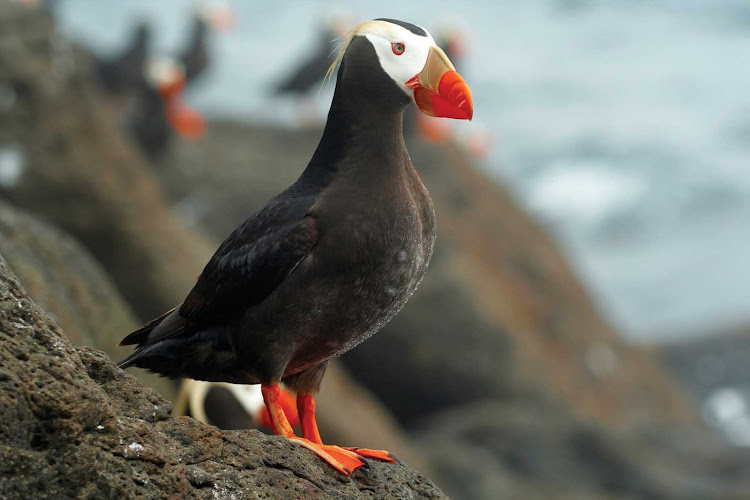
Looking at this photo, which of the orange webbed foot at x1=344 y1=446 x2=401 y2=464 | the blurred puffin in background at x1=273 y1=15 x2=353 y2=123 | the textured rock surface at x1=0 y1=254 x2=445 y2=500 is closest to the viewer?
the textured rock surface at x1=0 y1=254 x2=445 y2=500

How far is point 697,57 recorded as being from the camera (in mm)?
29094

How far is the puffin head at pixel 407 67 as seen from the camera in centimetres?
390

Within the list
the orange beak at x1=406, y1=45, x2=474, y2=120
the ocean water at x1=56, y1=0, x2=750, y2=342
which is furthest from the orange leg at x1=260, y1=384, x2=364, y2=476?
the ocean water at x1=56, y1=0, x2=750, y2=342

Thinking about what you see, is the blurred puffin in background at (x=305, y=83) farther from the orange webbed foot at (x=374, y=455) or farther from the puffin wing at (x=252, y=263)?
the orange webbed foot at (x=374, y=455)

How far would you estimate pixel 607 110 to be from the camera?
89.7 ft

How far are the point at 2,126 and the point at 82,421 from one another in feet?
23.4

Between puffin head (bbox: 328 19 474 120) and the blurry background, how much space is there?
2.15m

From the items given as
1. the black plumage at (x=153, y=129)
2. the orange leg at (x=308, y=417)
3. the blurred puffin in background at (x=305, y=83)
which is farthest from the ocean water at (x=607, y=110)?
the orange leg at (x=308, y=417)

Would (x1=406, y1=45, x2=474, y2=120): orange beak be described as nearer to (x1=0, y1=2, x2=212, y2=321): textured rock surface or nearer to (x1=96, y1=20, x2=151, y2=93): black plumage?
(x1=0, y1=2, x2=212, y2=321): textured rock surface

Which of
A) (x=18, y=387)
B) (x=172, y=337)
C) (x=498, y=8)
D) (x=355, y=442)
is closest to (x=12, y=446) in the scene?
(x=18, y=387)

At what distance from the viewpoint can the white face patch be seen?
3.98 metres

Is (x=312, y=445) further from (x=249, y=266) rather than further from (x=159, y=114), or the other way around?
(x=159, y=114)

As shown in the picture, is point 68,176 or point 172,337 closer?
point 172,337

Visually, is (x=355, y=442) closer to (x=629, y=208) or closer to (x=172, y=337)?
(x=172, y=337)
